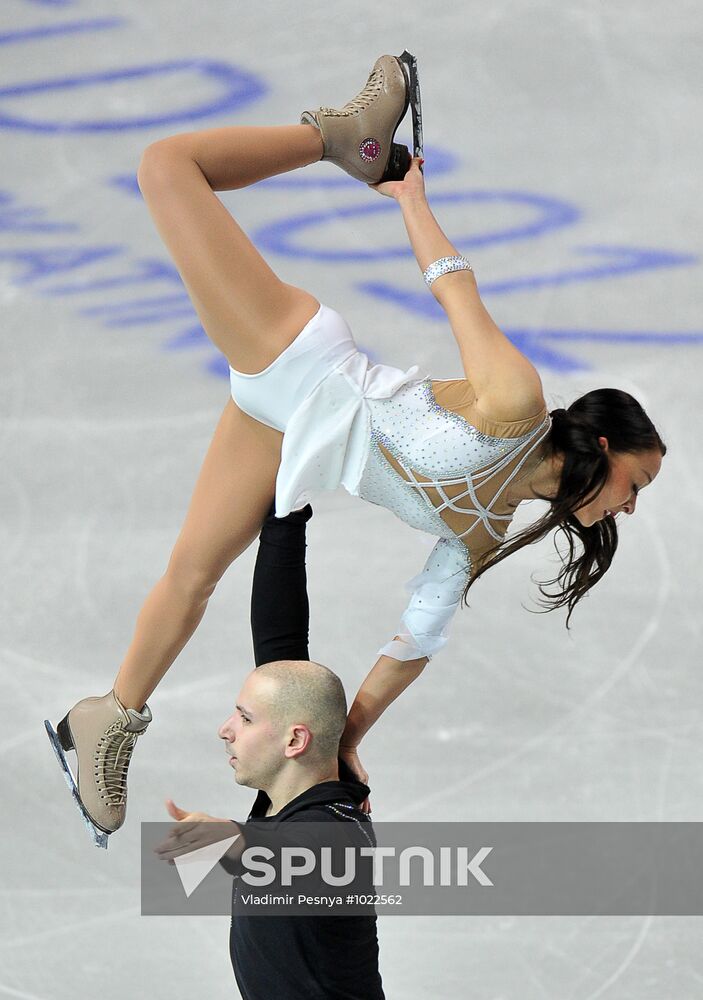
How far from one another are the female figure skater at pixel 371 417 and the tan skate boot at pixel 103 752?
Answer: 0.76ft

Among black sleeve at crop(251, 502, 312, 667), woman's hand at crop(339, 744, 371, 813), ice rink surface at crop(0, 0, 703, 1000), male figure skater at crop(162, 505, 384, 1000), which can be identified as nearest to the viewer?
male figure skater at crop(162, 505, 384, 1000)

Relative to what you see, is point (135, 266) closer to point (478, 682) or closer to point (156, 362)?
point (156, 362)

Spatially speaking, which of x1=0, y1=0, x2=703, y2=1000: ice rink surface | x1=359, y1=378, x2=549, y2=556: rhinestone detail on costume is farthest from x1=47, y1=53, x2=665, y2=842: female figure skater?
x1=0, y1=0, x2=703, y2=1000: ice rink surface

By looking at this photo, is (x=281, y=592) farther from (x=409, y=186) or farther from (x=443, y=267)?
(x=409, y=186)

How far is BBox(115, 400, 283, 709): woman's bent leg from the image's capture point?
91.0 inches

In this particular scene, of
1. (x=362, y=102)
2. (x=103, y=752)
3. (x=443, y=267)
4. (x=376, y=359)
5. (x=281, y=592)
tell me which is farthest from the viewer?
(x=376, y=359)

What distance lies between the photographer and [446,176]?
16.8 feet

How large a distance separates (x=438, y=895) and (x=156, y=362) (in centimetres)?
241

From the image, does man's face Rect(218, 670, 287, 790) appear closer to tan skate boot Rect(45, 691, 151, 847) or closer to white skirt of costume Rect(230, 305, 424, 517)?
white skirt of costume Rect(230, 305, 424, 517)

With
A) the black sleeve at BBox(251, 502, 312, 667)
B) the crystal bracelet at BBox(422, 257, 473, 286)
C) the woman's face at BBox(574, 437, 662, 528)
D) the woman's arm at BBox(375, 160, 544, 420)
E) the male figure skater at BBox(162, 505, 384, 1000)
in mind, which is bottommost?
the male figure skater at BBox(162, 505, 384, 1000)

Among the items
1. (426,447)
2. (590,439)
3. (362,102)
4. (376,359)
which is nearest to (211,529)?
(426,447)

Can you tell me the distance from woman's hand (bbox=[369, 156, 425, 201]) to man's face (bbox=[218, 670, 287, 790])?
3.04 feet

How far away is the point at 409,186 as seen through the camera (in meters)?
2.34

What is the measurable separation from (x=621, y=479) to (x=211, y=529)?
0.77 metres
